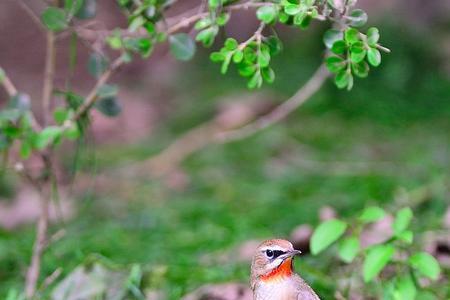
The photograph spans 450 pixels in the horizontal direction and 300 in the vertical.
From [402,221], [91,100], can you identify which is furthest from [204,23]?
[402,221]

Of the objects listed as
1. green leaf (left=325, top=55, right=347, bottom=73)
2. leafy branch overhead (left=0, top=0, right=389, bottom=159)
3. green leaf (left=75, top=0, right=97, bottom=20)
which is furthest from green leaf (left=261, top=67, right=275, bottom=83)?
green leaf (left=75, top=0, right=97, bottom=20)

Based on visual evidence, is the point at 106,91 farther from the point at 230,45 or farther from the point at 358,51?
the point at 358,51

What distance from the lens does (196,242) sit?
4.98 metres

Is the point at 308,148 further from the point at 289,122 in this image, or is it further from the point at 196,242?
the point at 196,242

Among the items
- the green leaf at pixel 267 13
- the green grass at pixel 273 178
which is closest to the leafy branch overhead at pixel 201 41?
the green leaf at pixel 267 13

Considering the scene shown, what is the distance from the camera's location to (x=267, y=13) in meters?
3.13

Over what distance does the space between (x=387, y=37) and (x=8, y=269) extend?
3954mm

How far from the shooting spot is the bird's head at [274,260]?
316 centimetres

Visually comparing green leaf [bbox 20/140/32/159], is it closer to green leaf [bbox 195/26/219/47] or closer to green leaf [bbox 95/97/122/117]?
green leaf [bbox 95/97/122/117]

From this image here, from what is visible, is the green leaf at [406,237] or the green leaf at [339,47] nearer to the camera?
the green leaf at [339,47]

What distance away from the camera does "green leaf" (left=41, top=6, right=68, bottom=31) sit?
353 centimetres

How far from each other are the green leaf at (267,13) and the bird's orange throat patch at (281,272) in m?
0.79

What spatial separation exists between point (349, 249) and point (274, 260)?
0.42 metres

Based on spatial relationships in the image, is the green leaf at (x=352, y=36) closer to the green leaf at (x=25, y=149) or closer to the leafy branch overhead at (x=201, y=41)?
the leafy branch overhead at (x=201, y=41)
